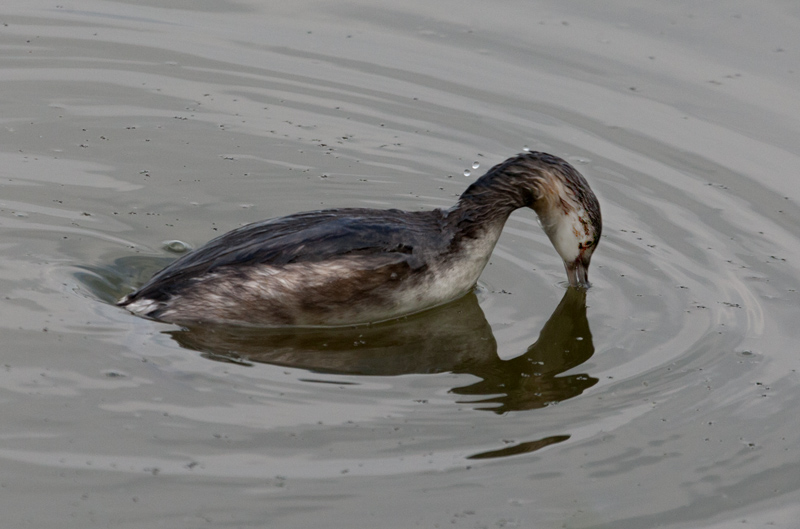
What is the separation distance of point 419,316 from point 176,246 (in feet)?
6.75

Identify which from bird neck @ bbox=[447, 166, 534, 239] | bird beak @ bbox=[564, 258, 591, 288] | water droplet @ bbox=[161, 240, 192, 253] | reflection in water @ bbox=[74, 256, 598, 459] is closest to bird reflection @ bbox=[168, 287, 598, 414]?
reflection in water @ bbox=[74, 256, 598, 459]

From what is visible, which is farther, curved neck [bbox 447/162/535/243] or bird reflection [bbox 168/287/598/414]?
curved neck [bbox 447/162/535/243]

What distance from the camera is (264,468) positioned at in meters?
6.50

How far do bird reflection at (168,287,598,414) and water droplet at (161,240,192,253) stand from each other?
1.28m

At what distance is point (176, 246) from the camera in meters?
9.13

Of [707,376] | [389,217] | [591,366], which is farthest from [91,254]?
[707,376]

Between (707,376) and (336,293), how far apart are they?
2600mm

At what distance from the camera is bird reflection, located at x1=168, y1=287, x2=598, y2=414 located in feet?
25.1

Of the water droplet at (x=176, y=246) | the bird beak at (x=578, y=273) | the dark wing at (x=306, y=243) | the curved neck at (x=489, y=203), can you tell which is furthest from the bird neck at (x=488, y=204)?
the water droplet at (x=176, y=246)

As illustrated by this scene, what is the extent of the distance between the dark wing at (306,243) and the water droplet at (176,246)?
77 cm

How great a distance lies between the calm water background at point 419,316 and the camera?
256 inches

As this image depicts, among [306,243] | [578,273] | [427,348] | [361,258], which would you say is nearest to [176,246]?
[306,243]

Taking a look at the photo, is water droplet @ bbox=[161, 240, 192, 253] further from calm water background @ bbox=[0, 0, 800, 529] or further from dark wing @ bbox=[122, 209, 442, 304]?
dark wing @ bbox=[122, 209, 442, 304]

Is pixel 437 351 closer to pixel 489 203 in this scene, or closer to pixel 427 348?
pixel 427 348
